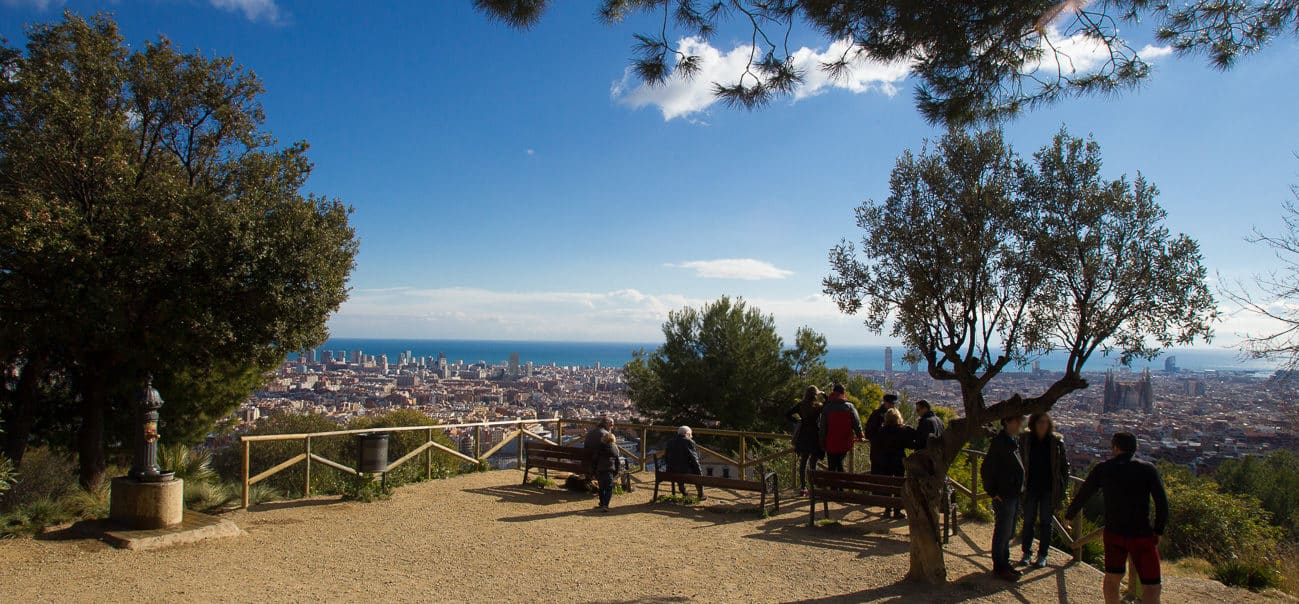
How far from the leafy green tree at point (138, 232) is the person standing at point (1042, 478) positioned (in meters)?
9.90

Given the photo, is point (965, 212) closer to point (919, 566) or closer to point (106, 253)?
point (919, 566)

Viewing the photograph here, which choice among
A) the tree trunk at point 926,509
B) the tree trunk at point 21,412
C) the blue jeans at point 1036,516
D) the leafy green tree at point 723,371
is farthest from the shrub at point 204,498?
the leafy green tree at point 723,371

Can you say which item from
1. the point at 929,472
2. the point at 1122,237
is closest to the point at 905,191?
the point at 1122,237

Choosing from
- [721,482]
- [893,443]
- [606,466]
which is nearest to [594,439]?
[606,466]

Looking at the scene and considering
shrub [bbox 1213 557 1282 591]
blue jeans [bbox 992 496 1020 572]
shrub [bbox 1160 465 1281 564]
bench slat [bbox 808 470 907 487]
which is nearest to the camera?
blue jeans [bbox 992 496 1020 572]

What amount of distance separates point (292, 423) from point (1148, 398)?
25.7m

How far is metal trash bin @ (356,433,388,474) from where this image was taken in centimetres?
1021

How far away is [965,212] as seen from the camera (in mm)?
8625

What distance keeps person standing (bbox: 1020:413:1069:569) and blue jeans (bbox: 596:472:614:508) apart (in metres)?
5.10

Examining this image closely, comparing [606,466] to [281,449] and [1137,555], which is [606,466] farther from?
[281,449]

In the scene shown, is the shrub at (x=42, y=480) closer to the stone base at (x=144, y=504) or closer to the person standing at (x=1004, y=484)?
the stone base at (x=144, y=504)

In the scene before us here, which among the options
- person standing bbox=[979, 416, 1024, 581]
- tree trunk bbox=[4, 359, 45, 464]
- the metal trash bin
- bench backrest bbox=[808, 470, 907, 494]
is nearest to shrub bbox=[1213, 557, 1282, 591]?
person standing bbox=[979, 416, 1024, 581]

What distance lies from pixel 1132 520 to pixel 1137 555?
283 millimetres

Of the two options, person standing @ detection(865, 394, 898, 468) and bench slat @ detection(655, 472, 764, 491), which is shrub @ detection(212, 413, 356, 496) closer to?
bench slat @ detection(655, 472, 764, 491)
